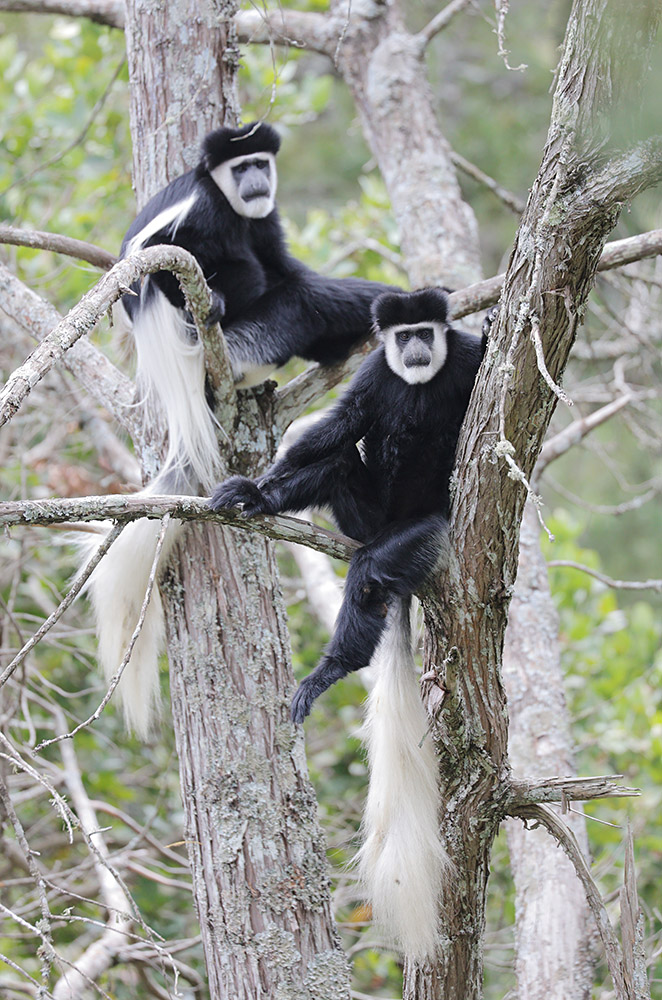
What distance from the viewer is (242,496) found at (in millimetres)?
1826

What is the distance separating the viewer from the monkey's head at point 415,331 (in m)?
2.06

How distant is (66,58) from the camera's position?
4.15 m

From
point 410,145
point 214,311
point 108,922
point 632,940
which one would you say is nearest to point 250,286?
point 214,311

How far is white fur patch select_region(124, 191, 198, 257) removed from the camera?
8.07 ft

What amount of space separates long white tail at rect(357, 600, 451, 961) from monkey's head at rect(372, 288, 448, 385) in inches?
24.7

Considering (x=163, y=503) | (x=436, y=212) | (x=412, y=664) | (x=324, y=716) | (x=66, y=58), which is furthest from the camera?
(x=66, y=58)

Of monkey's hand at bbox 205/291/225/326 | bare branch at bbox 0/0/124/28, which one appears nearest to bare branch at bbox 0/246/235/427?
monkey's hand at bbox 205/291/225/326

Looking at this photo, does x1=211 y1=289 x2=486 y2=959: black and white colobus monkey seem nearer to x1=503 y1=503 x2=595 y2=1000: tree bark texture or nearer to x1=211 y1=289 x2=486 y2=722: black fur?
x1=211 y1=289 x2=486 y2=722: black fur

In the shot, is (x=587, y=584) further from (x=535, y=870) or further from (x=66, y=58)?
(x=66, y=58)

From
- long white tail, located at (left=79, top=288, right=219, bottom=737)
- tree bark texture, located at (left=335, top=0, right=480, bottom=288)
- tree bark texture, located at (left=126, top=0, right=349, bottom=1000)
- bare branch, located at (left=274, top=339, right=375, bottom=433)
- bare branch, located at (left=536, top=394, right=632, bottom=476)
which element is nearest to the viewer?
tree bark texture, located at (left=126, top=0, right=349, bottom=1000)

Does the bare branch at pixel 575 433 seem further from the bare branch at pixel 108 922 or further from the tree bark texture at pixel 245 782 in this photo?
the bare branch at pixel 108 922

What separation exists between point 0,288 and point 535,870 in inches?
85.7

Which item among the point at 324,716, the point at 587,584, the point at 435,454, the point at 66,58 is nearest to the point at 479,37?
the point at 66,58

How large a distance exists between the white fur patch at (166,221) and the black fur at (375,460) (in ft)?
2.18
